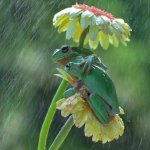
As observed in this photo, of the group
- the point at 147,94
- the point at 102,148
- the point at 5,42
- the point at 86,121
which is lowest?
the point at 102,148

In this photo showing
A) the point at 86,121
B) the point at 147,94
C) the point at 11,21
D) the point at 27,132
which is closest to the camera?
the point at 86,121

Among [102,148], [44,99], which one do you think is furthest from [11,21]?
[102,148]

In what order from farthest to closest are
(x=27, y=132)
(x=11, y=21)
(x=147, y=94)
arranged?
(x=11, y=21), (x=27, y=132), (x=147, y=94)

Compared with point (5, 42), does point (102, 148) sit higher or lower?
lower

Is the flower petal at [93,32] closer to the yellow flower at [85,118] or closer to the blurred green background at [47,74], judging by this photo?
the yellow flower at [85,118]

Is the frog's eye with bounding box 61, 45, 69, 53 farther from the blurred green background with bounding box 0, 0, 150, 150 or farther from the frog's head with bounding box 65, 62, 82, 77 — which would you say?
the blurred green background with bounding box 0, 0, 150, 150

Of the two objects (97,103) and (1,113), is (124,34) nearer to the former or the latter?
(97,103)

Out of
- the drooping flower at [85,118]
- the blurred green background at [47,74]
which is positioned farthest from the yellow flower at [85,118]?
the blurred green background at [47,74]

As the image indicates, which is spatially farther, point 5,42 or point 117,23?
point 5,42

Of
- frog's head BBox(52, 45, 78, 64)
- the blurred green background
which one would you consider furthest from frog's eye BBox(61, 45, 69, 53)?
the blurred green background
